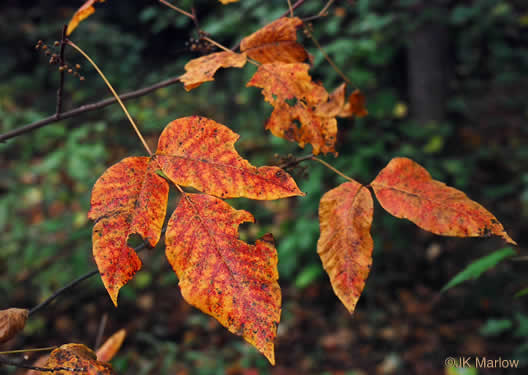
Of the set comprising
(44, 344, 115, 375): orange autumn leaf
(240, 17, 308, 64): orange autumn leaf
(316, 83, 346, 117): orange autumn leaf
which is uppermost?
(240, 17, 308, 64): orange autumn leaf

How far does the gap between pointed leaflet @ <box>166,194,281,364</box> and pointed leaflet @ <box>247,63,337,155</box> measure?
0.18 meters

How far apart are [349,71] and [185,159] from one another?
76.9 inches

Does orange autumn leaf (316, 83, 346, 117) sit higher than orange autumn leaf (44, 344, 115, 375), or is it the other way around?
orange autumn leaf (316, 83, 346, 117)

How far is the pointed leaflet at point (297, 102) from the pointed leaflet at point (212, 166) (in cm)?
11

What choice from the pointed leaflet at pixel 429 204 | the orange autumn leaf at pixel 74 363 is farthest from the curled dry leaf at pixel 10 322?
the pointed leaflet at pixel 429 204

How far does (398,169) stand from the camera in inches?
21.6

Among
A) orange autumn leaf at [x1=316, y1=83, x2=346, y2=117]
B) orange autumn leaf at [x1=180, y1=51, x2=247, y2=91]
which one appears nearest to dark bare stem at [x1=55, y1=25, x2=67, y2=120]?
orange autumn leaf at [x1=180, y1=51, x2=247, y2=91]

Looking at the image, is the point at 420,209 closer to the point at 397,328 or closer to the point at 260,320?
the point at 260,320

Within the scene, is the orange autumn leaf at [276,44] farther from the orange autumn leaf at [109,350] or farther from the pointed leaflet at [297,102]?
the orange autumn leaf at [109,350]

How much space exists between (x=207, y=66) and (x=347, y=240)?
1.05 ft

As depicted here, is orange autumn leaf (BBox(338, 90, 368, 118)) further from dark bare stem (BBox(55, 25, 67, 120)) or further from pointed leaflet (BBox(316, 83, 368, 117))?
dark bare stem (BBox(55, 25, 67, 120))

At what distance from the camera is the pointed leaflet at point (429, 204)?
47cm

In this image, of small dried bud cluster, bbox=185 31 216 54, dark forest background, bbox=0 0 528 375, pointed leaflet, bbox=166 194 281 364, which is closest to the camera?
pointed leaflet, bbox=166 194 281 364

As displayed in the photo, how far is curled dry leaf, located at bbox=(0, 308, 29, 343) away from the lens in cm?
46
